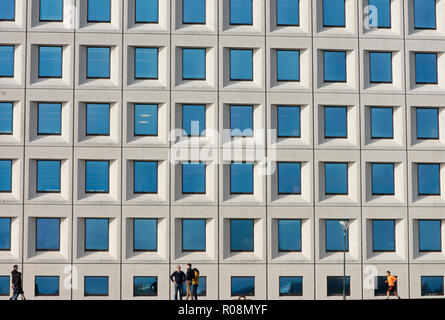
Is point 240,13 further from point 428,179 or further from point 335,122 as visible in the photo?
point 428,179

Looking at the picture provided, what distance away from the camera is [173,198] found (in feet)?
112

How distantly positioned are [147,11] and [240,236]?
13838 mm

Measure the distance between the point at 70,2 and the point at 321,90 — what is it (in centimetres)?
1512

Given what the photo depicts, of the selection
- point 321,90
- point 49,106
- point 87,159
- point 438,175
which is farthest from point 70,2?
point 438,175

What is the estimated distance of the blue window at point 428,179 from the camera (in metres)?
35.6

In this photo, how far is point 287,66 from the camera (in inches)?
1393

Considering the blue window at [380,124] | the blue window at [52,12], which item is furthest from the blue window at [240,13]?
the blue window at [52,12]

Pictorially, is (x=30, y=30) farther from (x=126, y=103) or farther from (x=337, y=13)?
(x=337, y=13)

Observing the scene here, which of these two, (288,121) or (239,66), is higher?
(239,66)

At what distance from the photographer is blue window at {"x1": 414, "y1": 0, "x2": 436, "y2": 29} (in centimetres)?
3612

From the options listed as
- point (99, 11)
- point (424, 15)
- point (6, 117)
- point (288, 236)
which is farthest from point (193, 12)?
point (288, 236)

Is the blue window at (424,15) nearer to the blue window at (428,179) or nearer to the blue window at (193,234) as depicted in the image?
the blue window at (428,179)

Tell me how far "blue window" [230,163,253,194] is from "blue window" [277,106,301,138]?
2.85m

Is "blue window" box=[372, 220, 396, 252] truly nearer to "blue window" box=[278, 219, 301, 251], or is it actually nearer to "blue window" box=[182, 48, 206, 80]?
"blue window" box=[278, 219, 301, 251]
